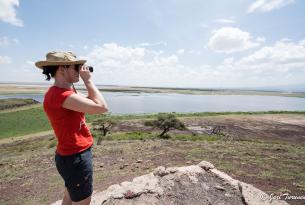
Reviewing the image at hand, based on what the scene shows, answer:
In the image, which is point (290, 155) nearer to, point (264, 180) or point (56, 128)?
point (264, 180)

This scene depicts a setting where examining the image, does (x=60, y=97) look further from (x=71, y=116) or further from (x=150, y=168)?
(x=150, y=168)

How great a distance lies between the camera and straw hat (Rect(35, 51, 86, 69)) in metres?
2.57

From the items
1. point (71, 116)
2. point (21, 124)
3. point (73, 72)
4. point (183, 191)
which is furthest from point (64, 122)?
point (21, 124)

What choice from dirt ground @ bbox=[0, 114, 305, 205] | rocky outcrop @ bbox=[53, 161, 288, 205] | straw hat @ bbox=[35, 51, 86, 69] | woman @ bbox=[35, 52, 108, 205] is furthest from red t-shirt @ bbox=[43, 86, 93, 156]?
dirt ground @ bbox=[0, 114, 305, 205]

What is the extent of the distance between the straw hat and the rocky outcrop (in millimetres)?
2912

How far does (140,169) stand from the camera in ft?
24.7

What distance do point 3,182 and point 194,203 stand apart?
5.62 meters

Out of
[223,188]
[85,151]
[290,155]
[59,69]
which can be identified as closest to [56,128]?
[85,151]

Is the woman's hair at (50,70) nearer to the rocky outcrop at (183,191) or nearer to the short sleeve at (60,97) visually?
the short sleeve at (60,97)

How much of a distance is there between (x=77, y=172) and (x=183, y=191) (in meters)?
2.73

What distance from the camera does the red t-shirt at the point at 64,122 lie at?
2507 millimetres

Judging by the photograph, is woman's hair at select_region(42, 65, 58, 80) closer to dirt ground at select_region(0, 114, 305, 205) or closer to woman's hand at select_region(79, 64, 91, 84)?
woman's hand at select_region(79, 64, 91, 84)

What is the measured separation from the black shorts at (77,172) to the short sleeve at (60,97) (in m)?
0.54

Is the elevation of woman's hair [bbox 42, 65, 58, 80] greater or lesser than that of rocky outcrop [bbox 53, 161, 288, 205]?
greater
